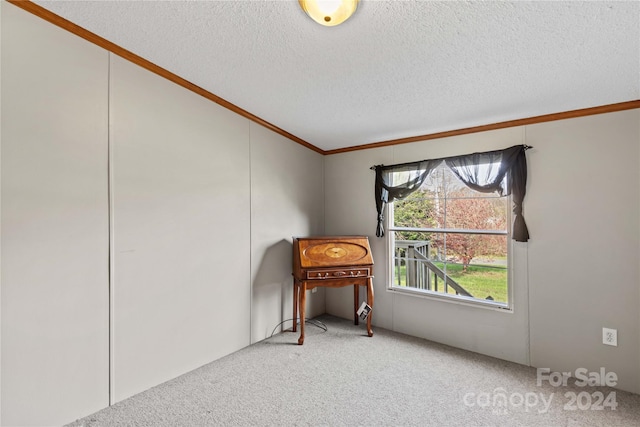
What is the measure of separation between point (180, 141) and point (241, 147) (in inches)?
24.4

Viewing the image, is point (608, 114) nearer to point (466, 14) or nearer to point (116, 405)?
point (466, 14)

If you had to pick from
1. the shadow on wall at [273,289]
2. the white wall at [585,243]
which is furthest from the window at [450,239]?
the shadow on wall at [273,289]

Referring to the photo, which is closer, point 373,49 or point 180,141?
point 373,49

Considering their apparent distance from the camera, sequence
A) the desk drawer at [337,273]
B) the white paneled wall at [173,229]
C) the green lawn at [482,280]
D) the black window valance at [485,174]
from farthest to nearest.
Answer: the desk drawer at [337,273]
the green lawn at [482,280]
the black window valance at [485,174]
the white paneled wall at [173,229]

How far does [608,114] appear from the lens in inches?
89.6

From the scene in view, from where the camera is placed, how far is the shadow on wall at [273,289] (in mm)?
3115

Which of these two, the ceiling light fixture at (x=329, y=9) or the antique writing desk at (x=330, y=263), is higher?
the ceiling light fixture at (x=329, y=9)

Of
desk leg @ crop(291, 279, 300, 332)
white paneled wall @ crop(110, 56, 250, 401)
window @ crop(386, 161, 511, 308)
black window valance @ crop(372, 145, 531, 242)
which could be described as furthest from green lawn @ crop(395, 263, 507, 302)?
white paneled wall @ crop(110, 56, 250, 401)

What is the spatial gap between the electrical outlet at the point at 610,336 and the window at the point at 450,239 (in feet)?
2.12

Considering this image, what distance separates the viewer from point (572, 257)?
2398 mm

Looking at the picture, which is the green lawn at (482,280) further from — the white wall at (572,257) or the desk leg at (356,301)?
the desk leg at (356,301)

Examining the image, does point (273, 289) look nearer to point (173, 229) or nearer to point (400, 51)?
point (173, 229)

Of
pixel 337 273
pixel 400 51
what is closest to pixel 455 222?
pixel 337 273

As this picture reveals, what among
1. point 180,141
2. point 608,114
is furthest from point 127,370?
point 608,114
